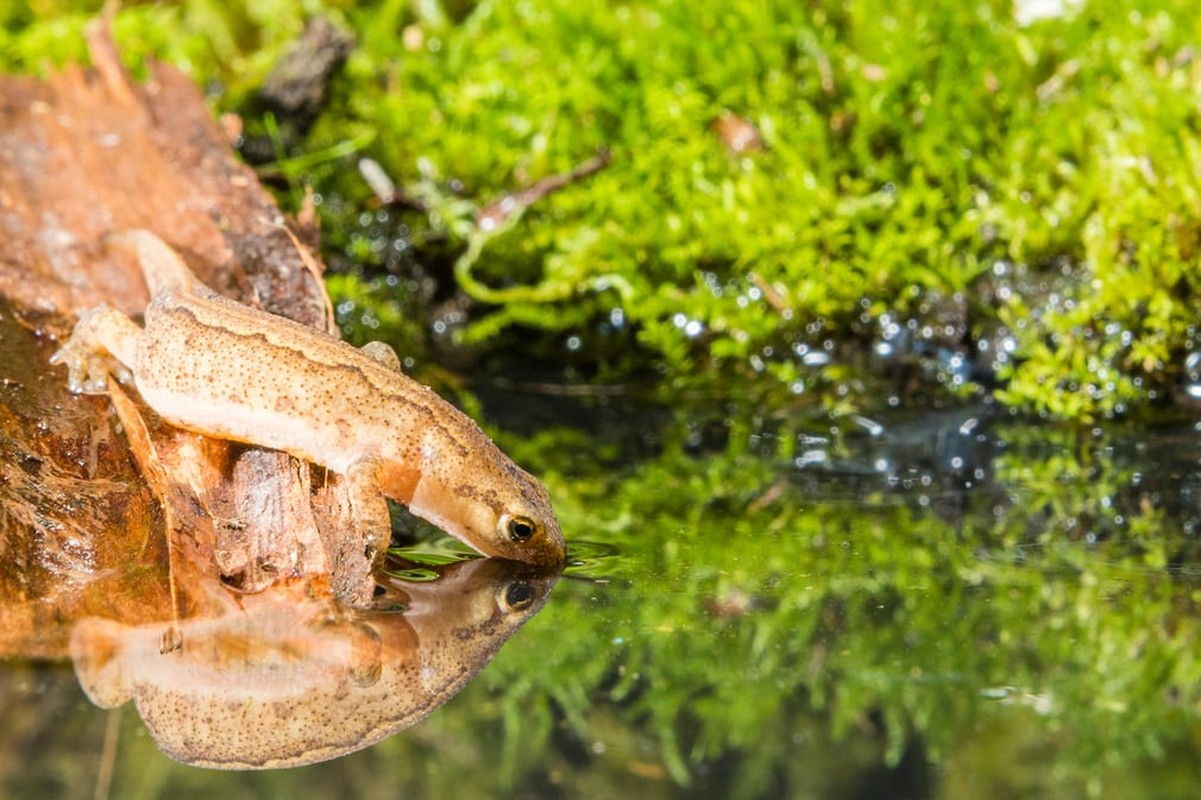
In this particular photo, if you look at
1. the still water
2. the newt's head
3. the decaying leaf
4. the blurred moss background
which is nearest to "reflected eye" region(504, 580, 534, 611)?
the still water

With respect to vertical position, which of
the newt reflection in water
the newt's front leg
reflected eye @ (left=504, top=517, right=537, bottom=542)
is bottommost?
the newt reflection in water

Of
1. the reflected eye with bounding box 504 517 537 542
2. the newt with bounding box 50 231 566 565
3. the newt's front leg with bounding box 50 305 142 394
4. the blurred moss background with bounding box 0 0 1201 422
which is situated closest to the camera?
the reflected eye with bounding box 504 517 537 542

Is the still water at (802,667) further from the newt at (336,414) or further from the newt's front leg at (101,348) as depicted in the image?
the newt's front leg at (101,348)

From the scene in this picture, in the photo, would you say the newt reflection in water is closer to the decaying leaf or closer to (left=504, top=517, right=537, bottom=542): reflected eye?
the decaying leaf

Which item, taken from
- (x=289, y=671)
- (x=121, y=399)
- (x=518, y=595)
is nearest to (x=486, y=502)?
(x=518, y=595)

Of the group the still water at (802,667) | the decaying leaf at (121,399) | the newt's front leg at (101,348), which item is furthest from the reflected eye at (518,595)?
the newt's front leg at (101,348)

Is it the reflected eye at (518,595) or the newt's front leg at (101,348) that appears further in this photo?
the newt's front leg at (101,348)

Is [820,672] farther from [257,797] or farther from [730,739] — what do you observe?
[257,797]

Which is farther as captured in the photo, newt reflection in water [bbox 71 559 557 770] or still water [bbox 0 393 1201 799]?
newt reflection in water [bbox 71 559 557 770]
